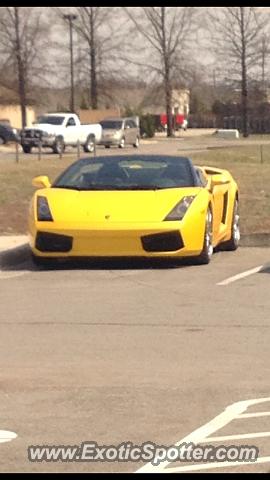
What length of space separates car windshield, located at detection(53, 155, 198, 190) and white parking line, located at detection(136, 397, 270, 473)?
6.06 meters

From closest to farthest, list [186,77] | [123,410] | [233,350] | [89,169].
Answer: [123,410] < [233,350] < [89,169] < [186,77]

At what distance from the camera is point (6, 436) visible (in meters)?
5.59

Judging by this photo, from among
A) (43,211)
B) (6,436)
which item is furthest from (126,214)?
(6,436)

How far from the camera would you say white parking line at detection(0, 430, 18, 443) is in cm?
552

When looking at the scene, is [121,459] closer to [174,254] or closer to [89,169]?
[174,254]

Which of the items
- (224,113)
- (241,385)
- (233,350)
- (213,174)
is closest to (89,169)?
(213,174)

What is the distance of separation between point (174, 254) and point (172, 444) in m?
6.20

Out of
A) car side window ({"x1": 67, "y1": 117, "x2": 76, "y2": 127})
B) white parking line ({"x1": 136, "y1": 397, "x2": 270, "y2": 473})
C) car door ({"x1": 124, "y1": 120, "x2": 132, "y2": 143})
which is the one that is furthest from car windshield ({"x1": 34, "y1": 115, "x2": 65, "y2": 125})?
white parking line ({"x1": 136, "y1": 397, "x2": 270, "y2": 473})

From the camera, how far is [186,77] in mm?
59438

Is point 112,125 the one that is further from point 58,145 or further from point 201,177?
point 201,177

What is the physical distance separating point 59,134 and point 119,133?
380 inches

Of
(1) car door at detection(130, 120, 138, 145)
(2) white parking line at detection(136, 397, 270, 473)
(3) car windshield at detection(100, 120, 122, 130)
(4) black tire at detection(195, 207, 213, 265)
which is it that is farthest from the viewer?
(1) car door at detection(130, 120, 138, 145)

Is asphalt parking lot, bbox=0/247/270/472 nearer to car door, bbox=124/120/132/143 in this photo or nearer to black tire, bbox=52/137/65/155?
black tire, bbox=52/137/65/155
